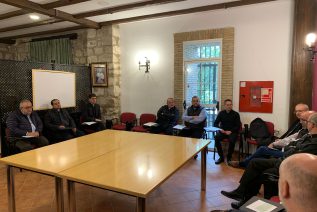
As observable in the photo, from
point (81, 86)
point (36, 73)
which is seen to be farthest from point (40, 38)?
point (36, 73)

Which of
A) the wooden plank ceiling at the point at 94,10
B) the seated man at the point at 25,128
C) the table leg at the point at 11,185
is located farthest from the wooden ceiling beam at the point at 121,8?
the table leg at the point at 11,185

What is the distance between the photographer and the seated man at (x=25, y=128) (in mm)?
4005

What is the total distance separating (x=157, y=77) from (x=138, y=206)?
4.21 metres

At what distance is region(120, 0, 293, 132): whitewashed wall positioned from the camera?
14.6ft

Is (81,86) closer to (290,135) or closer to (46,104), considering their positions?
(46,104)

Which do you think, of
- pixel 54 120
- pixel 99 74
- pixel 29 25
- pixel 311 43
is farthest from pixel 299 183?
pixel 29 25

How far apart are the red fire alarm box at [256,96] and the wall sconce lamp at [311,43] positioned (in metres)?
0.80

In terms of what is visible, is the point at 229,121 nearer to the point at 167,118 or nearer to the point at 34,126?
the point at 167,118

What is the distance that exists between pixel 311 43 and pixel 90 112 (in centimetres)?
446

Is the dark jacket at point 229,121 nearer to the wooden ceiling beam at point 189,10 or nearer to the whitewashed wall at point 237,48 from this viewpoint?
the whitewashed wall at point 237,48

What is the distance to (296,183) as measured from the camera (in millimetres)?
839

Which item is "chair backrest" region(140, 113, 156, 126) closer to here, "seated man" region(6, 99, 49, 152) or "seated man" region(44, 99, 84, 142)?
"seated man" region(44, 99, 84, 142)

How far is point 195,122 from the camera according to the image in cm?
480

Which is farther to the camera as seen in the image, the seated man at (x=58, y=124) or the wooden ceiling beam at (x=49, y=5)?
the seated man at (x=58, y=124)
